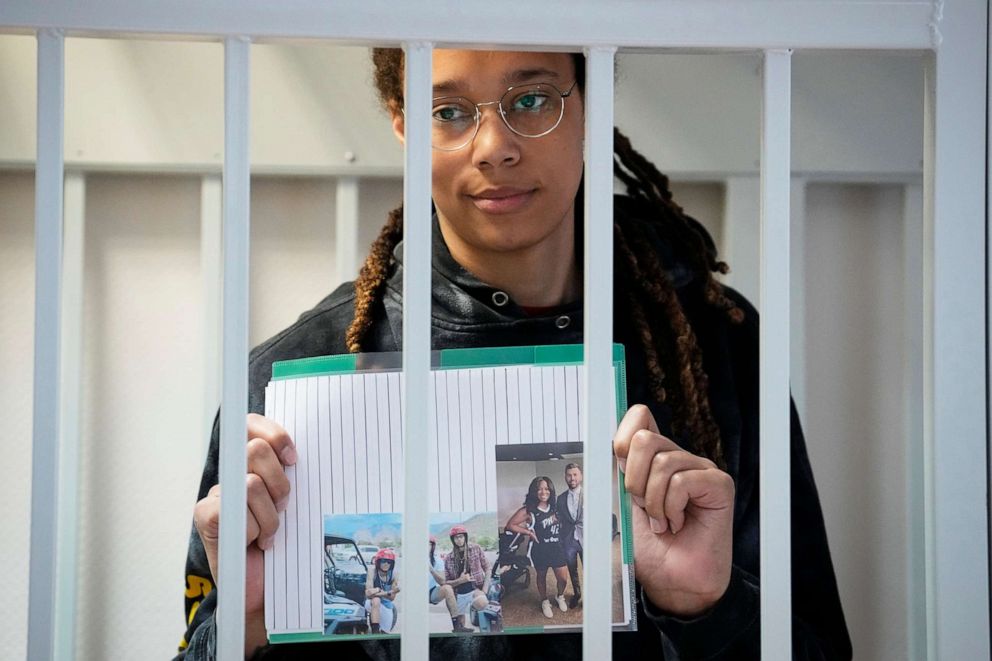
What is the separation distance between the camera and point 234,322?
702 mm

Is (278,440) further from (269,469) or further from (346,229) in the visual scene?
(346,229)

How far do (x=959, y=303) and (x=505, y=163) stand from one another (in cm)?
43

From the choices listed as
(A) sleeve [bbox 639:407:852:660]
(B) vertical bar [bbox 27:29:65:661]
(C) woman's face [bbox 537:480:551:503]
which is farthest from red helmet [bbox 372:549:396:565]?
(A) sleeve [bbox 639:407:852:660]

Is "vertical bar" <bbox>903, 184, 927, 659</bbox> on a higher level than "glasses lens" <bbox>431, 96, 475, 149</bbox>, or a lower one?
lower

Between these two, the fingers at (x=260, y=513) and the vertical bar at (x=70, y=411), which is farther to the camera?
the vertical bar at (x=70, y=411)

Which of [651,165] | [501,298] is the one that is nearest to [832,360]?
[651,165]

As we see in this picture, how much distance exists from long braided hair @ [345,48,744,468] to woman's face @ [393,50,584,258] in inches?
2.6

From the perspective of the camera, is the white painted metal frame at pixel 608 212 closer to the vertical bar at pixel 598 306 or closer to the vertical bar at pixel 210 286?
the vertical bar at pixel 598 306

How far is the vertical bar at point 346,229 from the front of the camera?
147cm

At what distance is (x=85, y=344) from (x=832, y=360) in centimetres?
102

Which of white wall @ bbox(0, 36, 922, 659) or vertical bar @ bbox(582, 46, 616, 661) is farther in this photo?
white wall @ bbox(0, 36, 922, 659)

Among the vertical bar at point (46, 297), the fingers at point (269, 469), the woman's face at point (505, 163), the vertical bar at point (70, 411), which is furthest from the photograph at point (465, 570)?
the vertical bar at point (70, 411)

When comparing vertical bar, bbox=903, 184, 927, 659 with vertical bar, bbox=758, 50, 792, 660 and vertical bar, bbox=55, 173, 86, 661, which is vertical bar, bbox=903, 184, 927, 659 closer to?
vertical bar, bbox=758, 50, 792, 660

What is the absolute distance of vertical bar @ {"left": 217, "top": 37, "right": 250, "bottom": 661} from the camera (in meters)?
0.70
